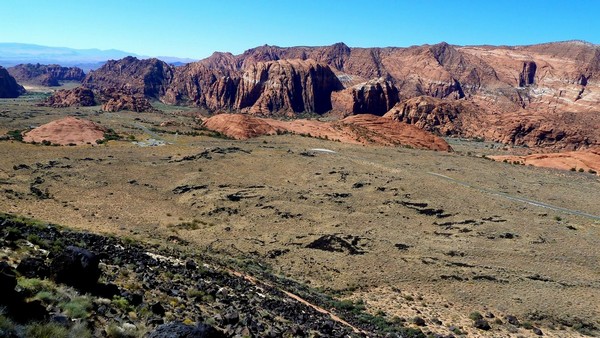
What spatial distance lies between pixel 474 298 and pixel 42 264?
753 inches

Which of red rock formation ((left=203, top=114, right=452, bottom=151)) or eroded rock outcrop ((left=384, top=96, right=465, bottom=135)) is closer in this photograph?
red rock formation ((left=203, top=114, right=452, bottom=151))

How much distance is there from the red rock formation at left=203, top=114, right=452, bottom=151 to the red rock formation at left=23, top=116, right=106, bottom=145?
21531mm

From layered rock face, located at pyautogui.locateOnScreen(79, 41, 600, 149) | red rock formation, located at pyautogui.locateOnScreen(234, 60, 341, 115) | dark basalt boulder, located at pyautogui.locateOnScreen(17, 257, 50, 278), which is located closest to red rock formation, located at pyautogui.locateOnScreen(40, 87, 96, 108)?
layered rock face, located at pyautogui.locateOnScreen(79, 41, 600, 149)

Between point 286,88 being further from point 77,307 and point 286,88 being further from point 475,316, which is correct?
point 77,307

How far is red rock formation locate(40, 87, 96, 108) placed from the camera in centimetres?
13400

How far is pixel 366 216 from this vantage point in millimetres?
33875

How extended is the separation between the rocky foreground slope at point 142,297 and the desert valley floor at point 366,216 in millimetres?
4545

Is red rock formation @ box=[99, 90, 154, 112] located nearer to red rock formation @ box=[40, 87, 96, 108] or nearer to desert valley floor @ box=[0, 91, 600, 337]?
red rock formation @ box=[40, 87, 96, 108]

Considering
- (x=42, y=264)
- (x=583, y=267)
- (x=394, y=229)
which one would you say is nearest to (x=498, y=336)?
(x=583, y=267)

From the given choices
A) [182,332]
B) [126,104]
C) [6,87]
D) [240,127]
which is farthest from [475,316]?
[6,87]

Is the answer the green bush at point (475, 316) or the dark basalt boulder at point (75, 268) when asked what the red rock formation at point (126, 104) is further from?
the dark basalt boulder at point (75, 268)

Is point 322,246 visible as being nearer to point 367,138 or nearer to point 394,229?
point 394,229

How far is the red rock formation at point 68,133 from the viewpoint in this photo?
6069 centimetres

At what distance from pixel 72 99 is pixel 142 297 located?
14279cm
